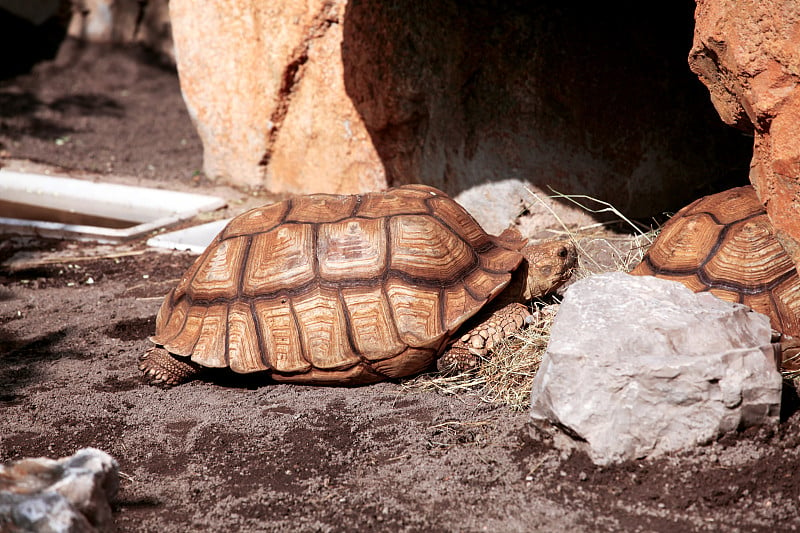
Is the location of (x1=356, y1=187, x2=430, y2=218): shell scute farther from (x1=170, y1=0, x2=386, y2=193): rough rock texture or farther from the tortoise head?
(x1=170, y1=0, x2=386, y2=193): rough rock texture

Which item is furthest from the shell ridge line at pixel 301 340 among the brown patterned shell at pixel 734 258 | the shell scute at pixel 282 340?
the brown patterned shell at pixel 734 258

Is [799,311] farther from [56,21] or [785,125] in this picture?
[56,21]

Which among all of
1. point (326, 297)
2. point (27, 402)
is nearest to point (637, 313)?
point (326, 297)

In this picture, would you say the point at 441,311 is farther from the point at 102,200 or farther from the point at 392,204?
the point at 102,200

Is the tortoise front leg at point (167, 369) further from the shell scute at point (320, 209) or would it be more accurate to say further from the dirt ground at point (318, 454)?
the shell scute at point (320, 209)

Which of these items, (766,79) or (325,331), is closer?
(766,79)

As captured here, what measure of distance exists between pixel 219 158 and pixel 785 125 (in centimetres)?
581

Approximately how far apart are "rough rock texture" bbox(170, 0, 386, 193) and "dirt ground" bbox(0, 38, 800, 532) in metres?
2.25

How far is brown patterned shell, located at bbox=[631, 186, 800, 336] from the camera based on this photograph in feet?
10.7

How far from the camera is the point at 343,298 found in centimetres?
361

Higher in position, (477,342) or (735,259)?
(735,259)

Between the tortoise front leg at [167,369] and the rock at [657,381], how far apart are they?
6.07 ft

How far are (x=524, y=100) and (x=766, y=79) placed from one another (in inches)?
108

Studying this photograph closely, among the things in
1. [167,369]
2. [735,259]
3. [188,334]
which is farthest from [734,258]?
[167,369]
